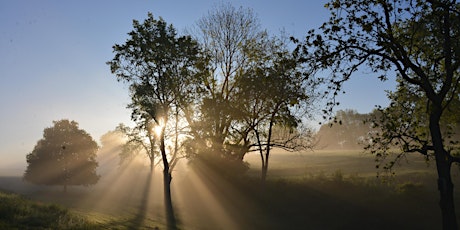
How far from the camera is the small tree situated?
51.7m

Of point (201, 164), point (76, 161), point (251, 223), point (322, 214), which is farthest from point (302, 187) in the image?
point (76, 161)

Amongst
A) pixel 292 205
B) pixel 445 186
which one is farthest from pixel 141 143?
pixel 445 186

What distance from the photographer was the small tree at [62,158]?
170ft

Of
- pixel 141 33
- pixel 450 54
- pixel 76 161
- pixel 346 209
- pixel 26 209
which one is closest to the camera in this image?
pixel 450 54

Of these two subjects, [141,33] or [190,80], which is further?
[190,80]

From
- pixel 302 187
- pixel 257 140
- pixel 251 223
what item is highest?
pixel 257 140

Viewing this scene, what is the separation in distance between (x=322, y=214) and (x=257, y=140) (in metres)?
10.7

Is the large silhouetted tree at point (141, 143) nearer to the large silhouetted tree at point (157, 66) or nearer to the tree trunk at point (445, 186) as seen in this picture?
the large silhouetted tree at point (157, 66)

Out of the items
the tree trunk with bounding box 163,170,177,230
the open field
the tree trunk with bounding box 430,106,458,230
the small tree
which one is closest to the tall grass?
the open field

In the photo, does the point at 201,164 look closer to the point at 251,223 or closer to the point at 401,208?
the point at 251,223

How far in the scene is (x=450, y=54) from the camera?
517 inches

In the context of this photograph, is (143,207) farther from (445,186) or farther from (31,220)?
(445,186)

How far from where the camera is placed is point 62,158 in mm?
52656

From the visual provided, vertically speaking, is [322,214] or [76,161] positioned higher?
[76,161]
